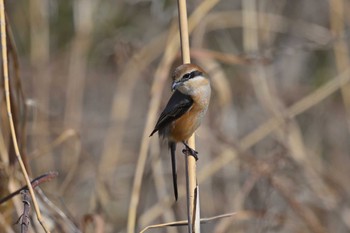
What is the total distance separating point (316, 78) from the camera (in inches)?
177

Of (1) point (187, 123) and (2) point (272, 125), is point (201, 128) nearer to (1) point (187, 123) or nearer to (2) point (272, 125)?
(2) point (272, 125)

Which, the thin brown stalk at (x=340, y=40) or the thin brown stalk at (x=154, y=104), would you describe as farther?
the thin brown stalk at (x=340, y=40)

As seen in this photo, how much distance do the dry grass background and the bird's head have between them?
1.00 feet

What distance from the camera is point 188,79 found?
2.08 meters

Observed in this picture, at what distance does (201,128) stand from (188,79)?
1.40 meters

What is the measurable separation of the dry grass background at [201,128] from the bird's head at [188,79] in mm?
306

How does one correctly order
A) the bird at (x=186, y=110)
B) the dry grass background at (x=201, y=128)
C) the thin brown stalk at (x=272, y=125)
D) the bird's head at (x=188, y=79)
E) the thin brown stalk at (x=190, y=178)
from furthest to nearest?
the thin brown stalk at (x=272, y=125)
the dry grass background at (x=201, y=128)
the bird at (x=186, y=110)
the bird's head at (x=188, y=79)
the thin brown stalk at (x=190, y=178)

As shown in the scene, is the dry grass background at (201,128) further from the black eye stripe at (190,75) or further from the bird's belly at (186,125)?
the black eye stripe at (190,75)

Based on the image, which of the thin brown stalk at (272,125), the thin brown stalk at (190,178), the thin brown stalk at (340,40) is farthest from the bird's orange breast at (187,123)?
the thin brown stalk at (340,40)

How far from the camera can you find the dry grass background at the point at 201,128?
283 cm

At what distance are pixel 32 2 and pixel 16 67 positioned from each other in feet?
5.98

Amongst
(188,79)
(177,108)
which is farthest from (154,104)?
(188,79)

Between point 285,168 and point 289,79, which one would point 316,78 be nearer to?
point 289,79

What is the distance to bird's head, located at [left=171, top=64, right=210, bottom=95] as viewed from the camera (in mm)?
1997
